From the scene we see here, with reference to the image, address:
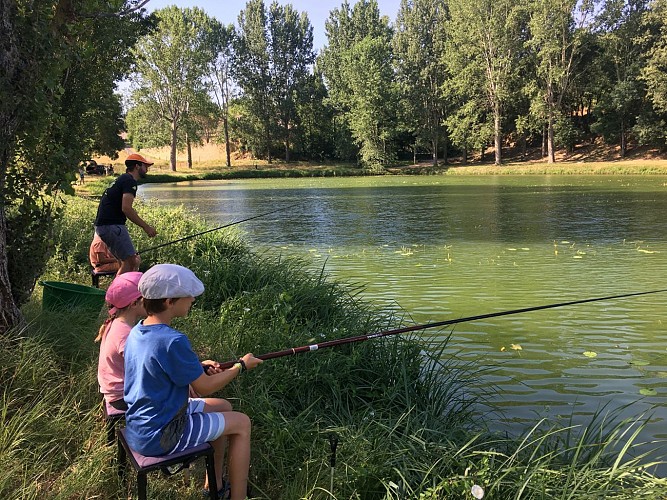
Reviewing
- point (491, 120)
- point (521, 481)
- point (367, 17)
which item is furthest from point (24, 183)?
point (367, 17)

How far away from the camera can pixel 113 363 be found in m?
2.89

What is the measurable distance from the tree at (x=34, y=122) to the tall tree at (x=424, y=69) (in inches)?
1910

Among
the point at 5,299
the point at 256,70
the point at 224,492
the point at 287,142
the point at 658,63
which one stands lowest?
the point at 224,492

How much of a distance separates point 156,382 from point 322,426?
1403mm

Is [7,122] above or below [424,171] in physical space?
below

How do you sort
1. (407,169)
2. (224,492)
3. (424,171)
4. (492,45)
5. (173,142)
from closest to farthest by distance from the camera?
(224,492), (492,45), (424,171), (407,169), (173,142)

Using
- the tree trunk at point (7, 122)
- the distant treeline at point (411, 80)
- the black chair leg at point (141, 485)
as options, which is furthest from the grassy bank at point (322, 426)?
the distant treeline at point (411, 80)

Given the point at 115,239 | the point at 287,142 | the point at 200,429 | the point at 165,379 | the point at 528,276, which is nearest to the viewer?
the point at 165,379

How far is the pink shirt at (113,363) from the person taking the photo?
287 cm

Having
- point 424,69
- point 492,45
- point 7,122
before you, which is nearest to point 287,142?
point 424,69

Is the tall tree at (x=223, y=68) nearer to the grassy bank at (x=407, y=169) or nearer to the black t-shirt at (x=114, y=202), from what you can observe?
the grassy bank at (x=407, y=169)

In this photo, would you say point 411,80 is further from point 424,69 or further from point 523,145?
point 523,145

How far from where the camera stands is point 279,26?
58875mm

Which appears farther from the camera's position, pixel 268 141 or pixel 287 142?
pixel 287 142
